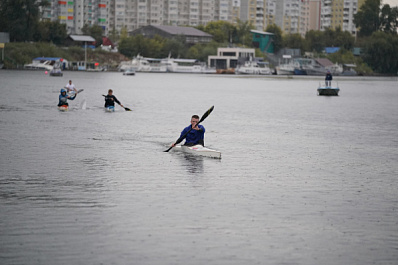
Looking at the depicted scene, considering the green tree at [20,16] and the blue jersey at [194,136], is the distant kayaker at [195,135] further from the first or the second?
the green tree at [20,16]

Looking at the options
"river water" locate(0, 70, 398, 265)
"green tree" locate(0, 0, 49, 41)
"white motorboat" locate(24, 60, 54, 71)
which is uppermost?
"green tree" locate(0, 0, 49, 41)

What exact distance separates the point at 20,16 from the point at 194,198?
6671 inches

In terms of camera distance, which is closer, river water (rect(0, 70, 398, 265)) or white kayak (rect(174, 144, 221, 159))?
river water (rect(0, 70, 398, 265))

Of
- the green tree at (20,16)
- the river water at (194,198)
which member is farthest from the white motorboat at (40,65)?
the river water at (194,198)

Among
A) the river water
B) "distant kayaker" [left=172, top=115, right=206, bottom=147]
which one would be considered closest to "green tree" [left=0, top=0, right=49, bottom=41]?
the river water

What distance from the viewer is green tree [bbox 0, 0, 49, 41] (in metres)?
180

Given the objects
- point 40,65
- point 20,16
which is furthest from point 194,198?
point 40,65

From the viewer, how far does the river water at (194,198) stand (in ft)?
50.0

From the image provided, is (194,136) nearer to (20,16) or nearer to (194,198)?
(194,198)

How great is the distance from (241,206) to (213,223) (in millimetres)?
2310

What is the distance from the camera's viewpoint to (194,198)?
20875mm

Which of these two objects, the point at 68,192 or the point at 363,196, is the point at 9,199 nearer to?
the point at 68,192

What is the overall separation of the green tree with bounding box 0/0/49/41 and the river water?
145201 millimetres

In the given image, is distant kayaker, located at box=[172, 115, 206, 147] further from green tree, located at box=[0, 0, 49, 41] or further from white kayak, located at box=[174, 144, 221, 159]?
green tree, located at box=[0, 0, 49, 41]
